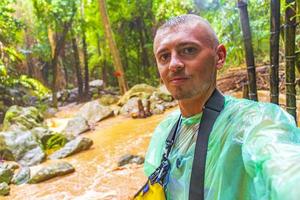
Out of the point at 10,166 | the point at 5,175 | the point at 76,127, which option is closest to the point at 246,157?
the point at 5,175

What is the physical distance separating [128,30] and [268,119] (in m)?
15.5

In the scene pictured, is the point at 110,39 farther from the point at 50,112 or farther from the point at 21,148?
the point at 21,148

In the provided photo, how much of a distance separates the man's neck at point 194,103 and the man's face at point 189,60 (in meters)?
0.02

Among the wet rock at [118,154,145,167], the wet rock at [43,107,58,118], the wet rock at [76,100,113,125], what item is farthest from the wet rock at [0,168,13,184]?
the wet rock at [43,107,58,118]

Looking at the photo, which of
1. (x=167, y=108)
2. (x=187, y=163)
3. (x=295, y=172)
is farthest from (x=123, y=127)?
(x=295, y=172)

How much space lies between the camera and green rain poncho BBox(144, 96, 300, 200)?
2.83 feet

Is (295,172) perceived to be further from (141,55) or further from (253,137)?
(141,55)

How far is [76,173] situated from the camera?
547cm

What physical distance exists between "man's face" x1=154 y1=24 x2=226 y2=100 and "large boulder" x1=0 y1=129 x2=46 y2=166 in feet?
18.0

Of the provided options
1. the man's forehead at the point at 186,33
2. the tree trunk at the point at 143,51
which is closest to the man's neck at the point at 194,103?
the man's forehead at the point at 186,33

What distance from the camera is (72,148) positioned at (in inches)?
258

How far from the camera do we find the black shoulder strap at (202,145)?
3.76 feet

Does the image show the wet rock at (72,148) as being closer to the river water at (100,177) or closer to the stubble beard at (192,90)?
the river water at (100,177)

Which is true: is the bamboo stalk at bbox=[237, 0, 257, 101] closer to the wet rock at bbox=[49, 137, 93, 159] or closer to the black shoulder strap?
the black shoulder strap
